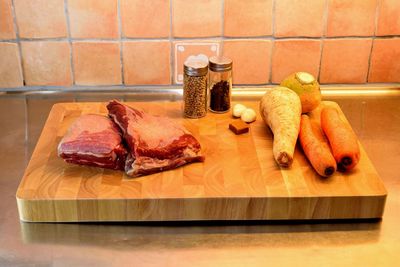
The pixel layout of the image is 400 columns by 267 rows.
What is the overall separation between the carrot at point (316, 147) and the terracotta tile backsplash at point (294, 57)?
0.86 ft

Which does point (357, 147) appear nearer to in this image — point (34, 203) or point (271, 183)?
point (271, 183)

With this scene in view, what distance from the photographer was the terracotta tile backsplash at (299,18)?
1.38m

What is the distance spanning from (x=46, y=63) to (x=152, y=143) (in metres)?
0.49

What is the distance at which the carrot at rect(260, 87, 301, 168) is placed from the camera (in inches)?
42.5

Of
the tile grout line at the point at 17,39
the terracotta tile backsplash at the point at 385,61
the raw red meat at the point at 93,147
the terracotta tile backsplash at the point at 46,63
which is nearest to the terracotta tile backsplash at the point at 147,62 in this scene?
the terracotta tile backsplash at the point at 46,63

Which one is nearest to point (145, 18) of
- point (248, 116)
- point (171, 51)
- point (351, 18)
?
point (171, 51)

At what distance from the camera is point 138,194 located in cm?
100

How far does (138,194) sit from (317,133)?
399 millimetres

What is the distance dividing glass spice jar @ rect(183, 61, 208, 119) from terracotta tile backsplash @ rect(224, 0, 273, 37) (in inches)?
7.3

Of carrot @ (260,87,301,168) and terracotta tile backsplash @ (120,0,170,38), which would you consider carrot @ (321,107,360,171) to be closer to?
carrot @ (260,87,301,168)

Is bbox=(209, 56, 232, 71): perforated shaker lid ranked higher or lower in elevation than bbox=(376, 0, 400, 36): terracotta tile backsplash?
lower

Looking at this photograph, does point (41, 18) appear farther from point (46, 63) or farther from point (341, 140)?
point (341, 140)

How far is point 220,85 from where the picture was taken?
129cm

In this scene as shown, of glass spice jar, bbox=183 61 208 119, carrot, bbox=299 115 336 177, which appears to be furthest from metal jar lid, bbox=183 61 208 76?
carrot, bbox=299 115 336 177
